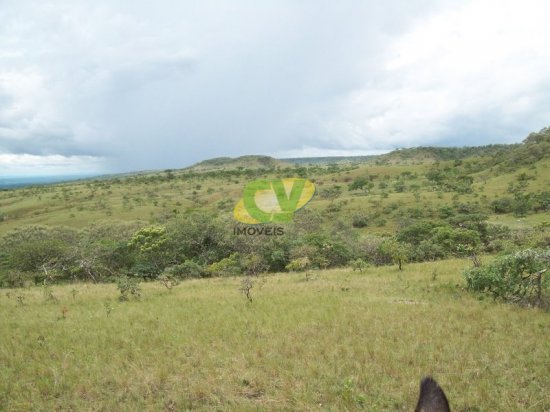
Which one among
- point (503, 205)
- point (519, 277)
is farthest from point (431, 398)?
point (503, 205)

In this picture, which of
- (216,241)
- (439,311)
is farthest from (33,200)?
(439,311)

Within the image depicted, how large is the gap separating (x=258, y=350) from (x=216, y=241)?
26374mm

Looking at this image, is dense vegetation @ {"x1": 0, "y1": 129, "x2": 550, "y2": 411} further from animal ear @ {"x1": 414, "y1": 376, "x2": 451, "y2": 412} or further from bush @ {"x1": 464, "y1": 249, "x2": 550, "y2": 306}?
animal ear @ {"x1": 414, "y1": 376, "x2": 451, "y2": 412}

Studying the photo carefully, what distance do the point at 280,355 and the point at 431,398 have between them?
6596mm

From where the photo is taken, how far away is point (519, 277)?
1234 cm

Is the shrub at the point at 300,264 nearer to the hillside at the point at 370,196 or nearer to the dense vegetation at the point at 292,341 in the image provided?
the dense vegetation at the point at 292,341

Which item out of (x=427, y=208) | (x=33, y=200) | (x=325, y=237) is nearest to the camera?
(x=325, y=237)

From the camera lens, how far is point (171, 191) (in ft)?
363

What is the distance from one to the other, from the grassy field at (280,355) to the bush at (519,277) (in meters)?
0.78

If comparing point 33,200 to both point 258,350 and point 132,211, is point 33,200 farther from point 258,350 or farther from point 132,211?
point 258,350

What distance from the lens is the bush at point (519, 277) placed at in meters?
11.4

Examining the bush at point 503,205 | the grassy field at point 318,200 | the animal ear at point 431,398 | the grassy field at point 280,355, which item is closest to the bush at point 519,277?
the grassy field at point 280,355

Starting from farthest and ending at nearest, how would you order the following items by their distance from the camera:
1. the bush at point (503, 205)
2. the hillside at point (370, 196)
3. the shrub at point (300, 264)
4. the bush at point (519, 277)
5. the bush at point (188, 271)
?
the hillside at point (370, 196)
the bush at point (503, 205)
the bush at point (188, 271)
the shrub at point (300, 264)
the bush at point (519, 277)

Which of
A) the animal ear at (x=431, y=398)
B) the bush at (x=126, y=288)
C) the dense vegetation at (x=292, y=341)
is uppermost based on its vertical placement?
the animal ear at (x=431, y=398)
